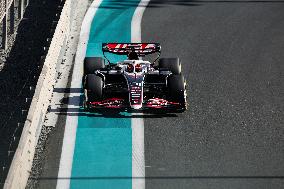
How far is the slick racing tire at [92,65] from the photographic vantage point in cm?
1878

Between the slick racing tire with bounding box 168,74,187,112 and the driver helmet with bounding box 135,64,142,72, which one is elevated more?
the driver helmet with bounding box 135,64,142,72

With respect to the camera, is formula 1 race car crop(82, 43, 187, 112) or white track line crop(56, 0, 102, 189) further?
formula 1 race car crop(82, 43, 187, 112)

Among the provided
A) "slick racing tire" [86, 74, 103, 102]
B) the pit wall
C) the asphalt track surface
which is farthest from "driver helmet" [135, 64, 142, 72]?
the pit wall

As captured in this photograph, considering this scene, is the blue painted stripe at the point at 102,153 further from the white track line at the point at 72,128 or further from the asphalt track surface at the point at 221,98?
the asphalt track surface at the point at 221,98

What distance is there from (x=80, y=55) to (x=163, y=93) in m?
4.19

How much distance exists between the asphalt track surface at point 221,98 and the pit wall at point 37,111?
2.36m

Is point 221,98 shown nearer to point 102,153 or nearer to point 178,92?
point 178,92

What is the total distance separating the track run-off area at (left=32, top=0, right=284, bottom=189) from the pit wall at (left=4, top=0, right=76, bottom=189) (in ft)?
1.81

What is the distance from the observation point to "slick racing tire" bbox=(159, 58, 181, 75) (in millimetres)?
18766

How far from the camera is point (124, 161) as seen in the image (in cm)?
1608

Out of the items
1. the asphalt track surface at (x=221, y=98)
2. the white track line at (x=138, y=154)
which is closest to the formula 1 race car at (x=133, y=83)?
the white track line at (x=138, y=154)

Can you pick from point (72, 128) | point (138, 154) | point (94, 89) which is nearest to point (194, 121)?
point (138, 154)

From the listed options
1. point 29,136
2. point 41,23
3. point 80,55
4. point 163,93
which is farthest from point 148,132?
point 41,23

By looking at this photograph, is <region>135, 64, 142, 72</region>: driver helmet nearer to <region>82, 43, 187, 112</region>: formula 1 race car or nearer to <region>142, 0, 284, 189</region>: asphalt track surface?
<region>82, 43, 187, 112</region>: formula 1 race car
